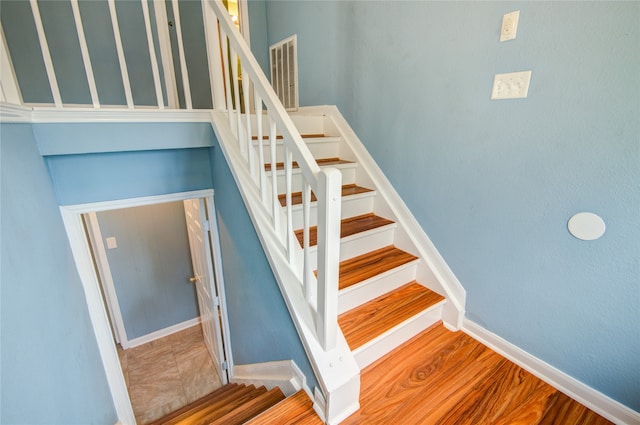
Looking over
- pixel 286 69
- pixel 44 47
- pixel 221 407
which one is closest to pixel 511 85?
pixel 44 47

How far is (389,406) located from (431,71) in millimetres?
1711

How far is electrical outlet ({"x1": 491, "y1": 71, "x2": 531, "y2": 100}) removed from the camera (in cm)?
125

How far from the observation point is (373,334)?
4.60 ft

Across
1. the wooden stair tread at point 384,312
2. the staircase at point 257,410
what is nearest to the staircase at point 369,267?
the wooden stair tread at point 384,312

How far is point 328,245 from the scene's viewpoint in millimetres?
954

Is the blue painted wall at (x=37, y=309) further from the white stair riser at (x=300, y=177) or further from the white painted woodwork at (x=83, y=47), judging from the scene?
the white stair riser at (x=300, y=177)

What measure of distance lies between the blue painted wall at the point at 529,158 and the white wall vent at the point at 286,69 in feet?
3.37

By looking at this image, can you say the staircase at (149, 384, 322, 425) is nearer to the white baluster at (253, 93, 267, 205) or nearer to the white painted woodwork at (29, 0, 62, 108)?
the white baluster at (253, 93, 267, 205)

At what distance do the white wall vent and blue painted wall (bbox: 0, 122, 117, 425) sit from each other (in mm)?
2120

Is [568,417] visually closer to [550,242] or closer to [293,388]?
[550,242]

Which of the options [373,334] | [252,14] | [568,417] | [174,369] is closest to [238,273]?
[373,334]

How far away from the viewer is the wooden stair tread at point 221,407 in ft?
5.61

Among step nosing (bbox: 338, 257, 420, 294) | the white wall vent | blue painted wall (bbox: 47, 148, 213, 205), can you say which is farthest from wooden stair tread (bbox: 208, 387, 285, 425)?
the white wall vent

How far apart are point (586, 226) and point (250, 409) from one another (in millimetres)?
1773
